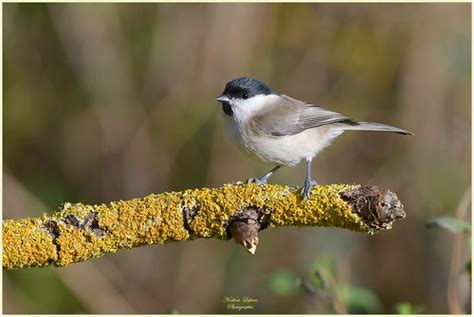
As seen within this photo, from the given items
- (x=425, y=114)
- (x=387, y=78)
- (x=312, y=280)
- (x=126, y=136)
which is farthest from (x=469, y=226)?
(x=126, y=136)

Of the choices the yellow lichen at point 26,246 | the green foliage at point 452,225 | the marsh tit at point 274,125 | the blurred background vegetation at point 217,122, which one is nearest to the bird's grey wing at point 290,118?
the marsh tit at point 274,125

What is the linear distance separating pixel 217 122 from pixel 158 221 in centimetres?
328

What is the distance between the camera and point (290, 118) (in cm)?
424

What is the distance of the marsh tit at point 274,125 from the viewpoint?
3.98 meters

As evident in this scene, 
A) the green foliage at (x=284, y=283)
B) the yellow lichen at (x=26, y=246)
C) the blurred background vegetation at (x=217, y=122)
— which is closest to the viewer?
the yellow lichen at (x=26, y=246)

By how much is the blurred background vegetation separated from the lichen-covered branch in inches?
117

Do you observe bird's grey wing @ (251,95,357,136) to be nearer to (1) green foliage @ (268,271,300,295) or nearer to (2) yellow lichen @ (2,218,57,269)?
(1) green foliage @ (268,271,300,295)

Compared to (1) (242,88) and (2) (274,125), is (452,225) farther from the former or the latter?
(1) (242,88)

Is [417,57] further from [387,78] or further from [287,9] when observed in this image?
[287,9]

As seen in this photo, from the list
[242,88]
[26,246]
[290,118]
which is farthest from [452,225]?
[26,246]

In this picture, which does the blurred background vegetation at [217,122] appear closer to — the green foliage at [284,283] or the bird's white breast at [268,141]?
the bird's white breast at [268,141]

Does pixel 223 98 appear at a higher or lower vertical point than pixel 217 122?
higher

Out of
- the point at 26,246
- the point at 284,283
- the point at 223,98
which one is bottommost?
the point at 284,283

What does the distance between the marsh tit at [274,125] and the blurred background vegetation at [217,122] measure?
157 centimetres
